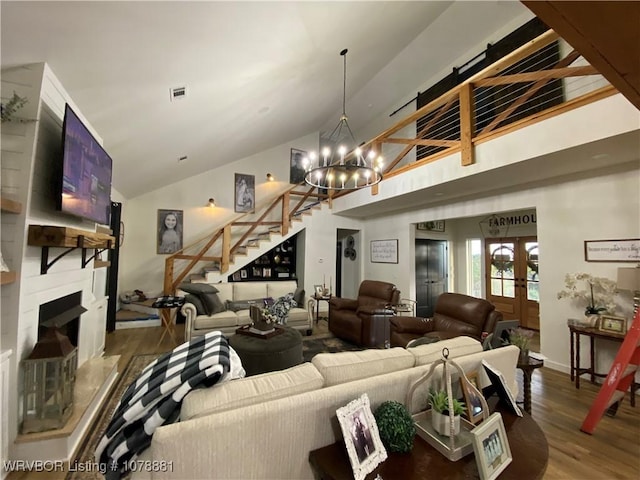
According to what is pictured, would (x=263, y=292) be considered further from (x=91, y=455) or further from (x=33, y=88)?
(x=33, y=88)

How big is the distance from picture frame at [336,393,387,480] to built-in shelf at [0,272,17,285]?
203 cm

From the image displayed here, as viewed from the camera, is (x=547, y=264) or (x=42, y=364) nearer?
(x=42, y=364)

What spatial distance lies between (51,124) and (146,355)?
298 cm

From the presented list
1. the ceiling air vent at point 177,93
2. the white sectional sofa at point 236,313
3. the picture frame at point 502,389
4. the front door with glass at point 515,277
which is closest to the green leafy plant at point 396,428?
the picture frame at point 502,389

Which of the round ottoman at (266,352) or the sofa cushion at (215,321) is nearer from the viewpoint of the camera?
the round ottoman at (266,352)

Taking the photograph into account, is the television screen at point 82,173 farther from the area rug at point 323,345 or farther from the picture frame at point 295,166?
the picture frame at point 295,166

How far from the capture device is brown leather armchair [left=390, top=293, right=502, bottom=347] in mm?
3121

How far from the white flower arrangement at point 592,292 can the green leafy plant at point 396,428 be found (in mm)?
3258

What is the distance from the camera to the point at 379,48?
4.74m

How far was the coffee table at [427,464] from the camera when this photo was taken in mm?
999

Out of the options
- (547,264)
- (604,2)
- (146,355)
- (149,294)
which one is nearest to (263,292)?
(146,355)

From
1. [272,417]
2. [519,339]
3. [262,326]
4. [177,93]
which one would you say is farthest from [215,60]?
[519,339]

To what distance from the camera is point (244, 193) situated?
7.39 metres

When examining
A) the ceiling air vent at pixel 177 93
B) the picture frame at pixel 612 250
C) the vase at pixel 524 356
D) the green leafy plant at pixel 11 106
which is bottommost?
the vase at pixel 524 356
